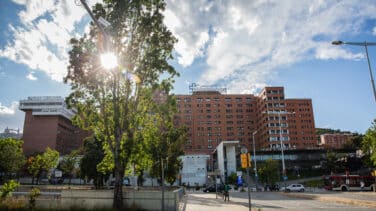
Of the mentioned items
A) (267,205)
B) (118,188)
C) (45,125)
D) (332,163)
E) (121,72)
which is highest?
(45,125)

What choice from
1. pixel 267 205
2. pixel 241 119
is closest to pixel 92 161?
pixel 267 205

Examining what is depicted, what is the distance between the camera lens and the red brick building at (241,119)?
109812 mm

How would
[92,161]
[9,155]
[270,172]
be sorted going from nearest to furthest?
[92,161]
[9,155]
[270,172]

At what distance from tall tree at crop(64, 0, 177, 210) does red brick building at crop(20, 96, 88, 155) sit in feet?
317

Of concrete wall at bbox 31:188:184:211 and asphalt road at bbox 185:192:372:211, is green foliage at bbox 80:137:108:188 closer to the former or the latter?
asphalt road at bbox 185:192:372:211

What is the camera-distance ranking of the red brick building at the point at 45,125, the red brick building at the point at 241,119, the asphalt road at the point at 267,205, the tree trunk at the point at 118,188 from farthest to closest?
the red brick building at the point at 241,119, the red brick building at the point at 45,125, the asphalt road at the point at 267,205, the tree trunk at the point at 118,188

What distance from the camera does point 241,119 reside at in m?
118

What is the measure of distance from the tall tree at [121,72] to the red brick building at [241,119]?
93941mm

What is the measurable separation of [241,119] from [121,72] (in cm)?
10620

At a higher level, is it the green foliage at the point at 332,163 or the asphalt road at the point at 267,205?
the green foliage at the point at 332,163

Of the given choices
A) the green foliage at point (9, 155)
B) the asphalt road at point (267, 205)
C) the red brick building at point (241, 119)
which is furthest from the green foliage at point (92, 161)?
the red brick building at point (241, 119)

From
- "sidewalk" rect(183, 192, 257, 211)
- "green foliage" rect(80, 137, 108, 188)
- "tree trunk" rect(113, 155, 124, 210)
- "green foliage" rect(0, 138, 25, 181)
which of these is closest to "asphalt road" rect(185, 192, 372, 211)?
"sidewalk" rect(183, 192, 257, 211)

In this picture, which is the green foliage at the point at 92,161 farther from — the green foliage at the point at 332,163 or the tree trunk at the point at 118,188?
the green foliage at the point at 332,163

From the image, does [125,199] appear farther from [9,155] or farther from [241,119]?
[241,119]
